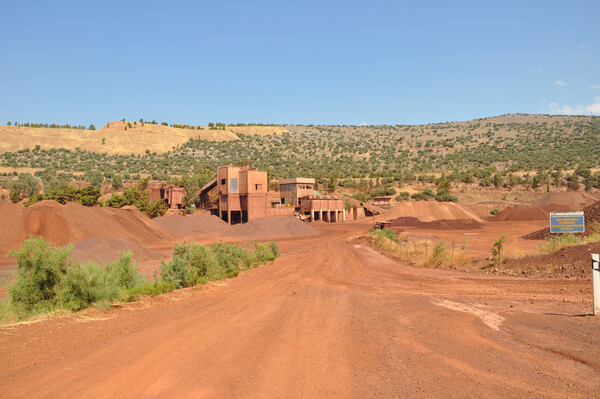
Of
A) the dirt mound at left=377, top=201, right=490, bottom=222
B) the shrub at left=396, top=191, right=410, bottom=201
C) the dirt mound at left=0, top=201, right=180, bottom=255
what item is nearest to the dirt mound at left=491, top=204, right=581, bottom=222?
the dirt mound at left=377, top=201, right=490, bottom=222

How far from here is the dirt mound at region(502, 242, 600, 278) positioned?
53.4ft

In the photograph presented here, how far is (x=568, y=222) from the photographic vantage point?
20.9m

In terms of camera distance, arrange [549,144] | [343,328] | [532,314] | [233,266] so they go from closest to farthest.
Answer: [343,328]
[532,314]
[233,266]
[549,144]

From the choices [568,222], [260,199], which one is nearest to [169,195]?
[260,199]

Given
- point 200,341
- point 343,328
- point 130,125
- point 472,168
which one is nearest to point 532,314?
point 343,328

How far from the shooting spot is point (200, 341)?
807 centimetres

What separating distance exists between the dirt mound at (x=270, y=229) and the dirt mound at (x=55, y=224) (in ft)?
48.9

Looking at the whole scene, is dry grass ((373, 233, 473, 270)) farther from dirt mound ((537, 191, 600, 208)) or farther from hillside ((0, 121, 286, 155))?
hillside ((0, 121, 286, 155))

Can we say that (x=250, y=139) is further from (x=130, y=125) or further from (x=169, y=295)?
(x=169, y=295)

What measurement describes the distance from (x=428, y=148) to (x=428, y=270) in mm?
130332

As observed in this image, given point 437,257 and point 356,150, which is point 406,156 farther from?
point 437,257

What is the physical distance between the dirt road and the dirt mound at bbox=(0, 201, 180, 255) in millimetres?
26321

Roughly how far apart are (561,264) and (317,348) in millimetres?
14489

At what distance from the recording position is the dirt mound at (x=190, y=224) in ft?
182
